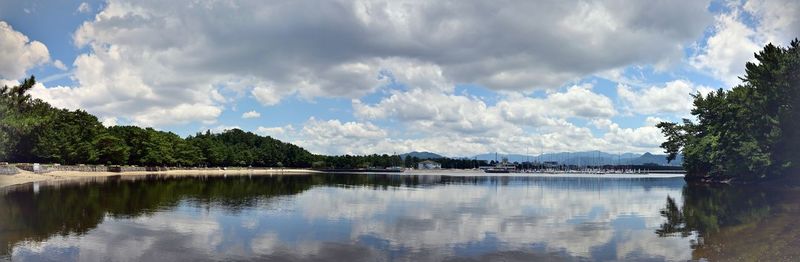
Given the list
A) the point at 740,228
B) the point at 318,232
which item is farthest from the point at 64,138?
the point at 740,228

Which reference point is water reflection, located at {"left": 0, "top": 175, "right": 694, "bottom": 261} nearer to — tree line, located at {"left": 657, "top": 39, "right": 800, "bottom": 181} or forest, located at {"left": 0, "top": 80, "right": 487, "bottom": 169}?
tree line, located at {"left": 657, "top": 39, "right": 800, "bottom": 181}

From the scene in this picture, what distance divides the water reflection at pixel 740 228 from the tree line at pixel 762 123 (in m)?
9.87

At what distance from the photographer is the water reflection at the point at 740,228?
2469 centimetres

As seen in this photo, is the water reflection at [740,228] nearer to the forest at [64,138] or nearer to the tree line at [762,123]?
the tree line at [762,123]

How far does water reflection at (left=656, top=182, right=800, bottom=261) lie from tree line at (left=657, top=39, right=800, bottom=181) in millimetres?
9871

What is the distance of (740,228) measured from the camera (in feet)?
111

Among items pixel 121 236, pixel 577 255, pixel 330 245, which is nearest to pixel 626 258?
pixel 577 255

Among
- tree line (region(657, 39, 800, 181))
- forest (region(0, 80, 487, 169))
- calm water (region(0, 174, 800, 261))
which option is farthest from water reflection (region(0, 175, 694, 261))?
forest (region(0, 80, 487, 169))

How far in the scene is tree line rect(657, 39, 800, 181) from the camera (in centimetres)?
5828

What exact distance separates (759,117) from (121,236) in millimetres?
74414

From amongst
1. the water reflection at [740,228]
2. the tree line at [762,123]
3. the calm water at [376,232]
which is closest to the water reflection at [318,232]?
the calm water at [376,232]

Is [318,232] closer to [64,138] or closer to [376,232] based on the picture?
[376,232]

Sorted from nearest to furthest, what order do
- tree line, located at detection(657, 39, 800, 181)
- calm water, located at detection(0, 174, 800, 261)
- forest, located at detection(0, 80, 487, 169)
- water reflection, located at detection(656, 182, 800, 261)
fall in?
calm water, located at detection(0, 174, 800, 261) → water reflection, located at detection(656, 182, 800, 261) → tree line, located at detection(657, 39, 800, 181) → forest, located at detection(0, 80, 487, 169)

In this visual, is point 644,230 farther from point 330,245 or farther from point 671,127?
point 671,127
